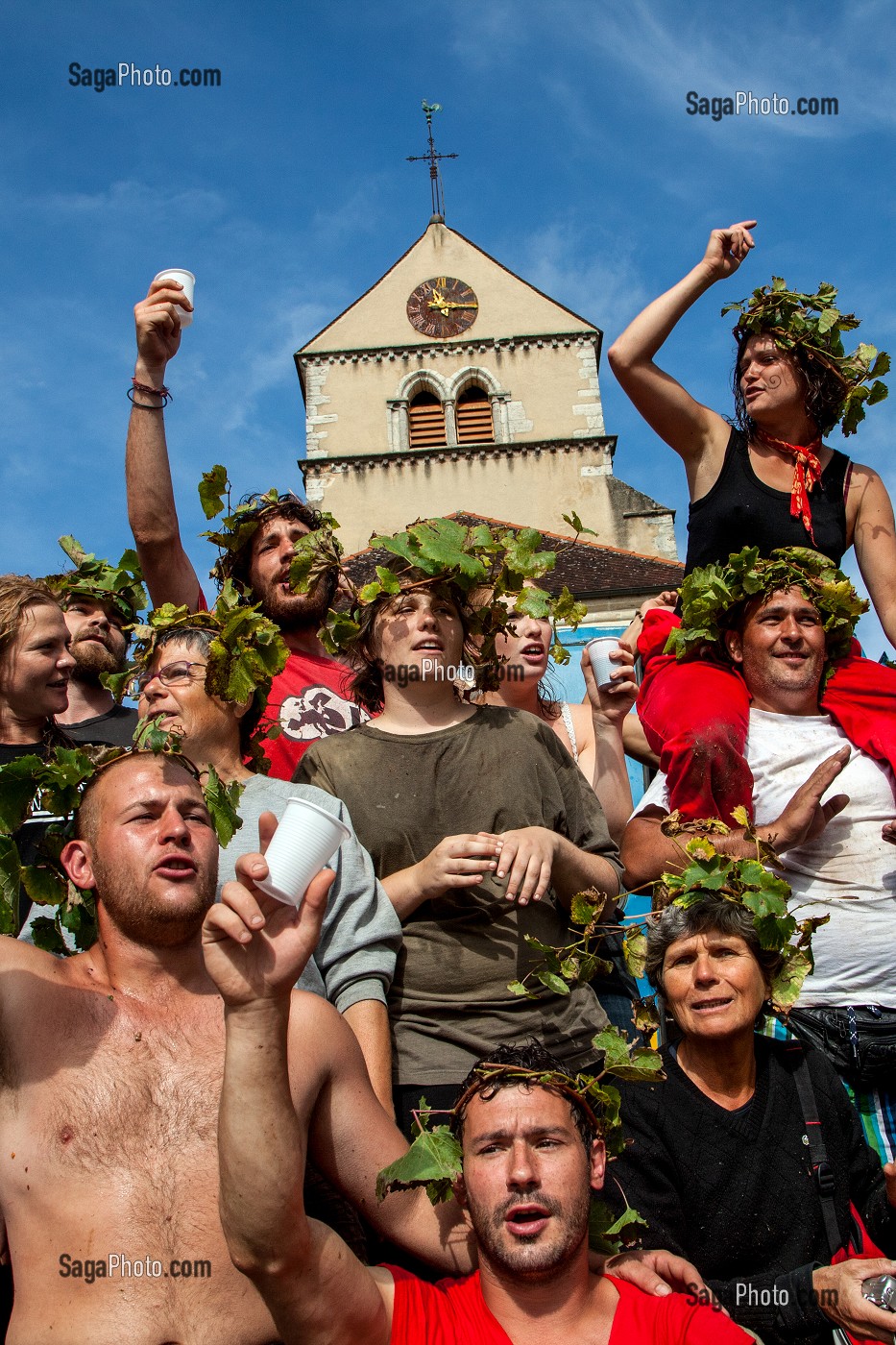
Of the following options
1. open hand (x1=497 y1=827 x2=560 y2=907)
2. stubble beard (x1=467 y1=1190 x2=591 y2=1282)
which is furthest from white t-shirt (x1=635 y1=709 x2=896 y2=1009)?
stubble beard (x1=467 y1=1190 x2=591 y2=1282)

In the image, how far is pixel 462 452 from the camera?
37219mm

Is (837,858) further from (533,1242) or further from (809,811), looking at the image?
(533,1242)

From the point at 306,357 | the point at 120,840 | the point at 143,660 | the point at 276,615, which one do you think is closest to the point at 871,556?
the point at 276,615

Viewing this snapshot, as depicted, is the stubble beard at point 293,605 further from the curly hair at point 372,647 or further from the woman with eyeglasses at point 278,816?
the woman with eyeglasses at point 278,816

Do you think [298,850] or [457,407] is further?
[457,407]

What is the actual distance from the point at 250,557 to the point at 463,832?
1855 millimetres

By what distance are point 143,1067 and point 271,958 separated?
0.75 meters

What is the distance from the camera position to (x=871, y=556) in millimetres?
5184

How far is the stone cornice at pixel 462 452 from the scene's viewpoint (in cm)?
3716

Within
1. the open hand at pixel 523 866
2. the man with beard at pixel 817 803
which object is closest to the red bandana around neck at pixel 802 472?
the man with beard at pixel 817 803

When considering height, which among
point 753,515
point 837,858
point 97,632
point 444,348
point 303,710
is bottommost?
point 837,858

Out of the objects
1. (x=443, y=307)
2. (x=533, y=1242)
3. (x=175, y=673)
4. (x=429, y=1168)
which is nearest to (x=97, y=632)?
(x=175, y=673)

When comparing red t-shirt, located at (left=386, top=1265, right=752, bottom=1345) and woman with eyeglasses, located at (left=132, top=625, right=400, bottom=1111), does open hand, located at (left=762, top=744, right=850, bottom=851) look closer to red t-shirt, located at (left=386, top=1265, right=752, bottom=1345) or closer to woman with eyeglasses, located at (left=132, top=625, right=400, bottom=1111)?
woman with eyeglasses, located at (left=132, top=625, right=400, bottom=1111)

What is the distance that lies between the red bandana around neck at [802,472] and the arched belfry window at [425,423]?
3352 cm
